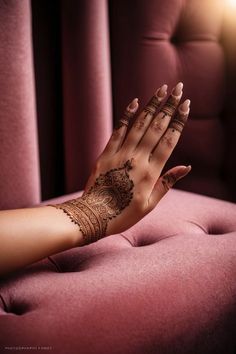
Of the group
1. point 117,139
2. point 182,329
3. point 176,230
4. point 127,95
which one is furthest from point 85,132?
point 182,329

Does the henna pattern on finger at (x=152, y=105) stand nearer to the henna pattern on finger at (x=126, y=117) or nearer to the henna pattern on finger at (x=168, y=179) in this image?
the henna pattern on finger at (x=126, y=117)

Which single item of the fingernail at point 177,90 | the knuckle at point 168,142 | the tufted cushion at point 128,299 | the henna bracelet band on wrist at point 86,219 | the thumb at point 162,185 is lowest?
the tufted cushion at point 128,299

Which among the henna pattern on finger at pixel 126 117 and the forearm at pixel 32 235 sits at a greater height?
the henna pattern on finger at pixel 126 117

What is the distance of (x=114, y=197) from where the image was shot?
684 mm

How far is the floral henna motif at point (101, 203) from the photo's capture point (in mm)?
629

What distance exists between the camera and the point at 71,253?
2.14ft

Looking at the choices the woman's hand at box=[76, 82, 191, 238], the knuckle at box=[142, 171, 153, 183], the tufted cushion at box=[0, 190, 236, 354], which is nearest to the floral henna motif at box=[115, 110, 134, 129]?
the woman's hand at box=[76, 82, 191, 238]

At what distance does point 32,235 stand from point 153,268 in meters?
0.18

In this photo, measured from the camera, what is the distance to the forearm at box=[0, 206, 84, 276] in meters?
0.55

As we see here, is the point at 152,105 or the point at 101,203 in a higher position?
the point at 152,105

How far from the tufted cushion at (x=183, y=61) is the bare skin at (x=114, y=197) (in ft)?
1.18

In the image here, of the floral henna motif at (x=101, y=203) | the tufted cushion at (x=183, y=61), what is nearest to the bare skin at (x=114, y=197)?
the floral henna motif at (x=101, y=203)

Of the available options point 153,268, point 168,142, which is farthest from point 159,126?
point 153,268

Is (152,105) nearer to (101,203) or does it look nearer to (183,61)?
(101,203)
